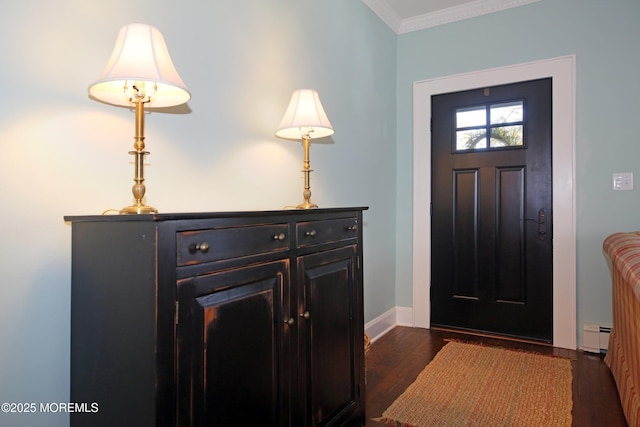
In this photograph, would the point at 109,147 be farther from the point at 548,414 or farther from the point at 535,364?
the point at 535,364

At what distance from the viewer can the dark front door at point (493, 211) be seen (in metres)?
2.94

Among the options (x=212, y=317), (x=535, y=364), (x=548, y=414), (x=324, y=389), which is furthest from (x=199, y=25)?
(x=535, y=364)

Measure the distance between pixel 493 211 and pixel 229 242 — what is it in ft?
8.20

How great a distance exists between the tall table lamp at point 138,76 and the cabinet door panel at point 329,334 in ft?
2.07

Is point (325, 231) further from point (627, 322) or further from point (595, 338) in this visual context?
point (595, 338)

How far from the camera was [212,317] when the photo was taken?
3.61 ft

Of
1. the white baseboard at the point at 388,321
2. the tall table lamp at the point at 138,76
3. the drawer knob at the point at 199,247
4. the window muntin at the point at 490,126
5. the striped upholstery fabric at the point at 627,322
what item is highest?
the window muntin at the point at 490,126

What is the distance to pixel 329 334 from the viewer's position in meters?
1.58

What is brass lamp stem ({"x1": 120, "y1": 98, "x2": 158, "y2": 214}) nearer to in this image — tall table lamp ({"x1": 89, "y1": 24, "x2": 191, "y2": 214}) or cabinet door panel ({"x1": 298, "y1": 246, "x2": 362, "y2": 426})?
tall table lamp ({"x1": 89, "y1": 24, "x2": 191, "y2": 214})

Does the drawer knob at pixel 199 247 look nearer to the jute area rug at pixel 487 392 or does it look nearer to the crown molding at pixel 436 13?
the jute area rug at pixel 487 392

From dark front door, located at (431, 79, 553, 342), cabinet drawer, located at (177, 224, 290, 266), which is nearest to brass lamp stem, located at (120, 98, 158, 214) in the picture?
cabinet drawer, located at (177, 224, 290, 266)

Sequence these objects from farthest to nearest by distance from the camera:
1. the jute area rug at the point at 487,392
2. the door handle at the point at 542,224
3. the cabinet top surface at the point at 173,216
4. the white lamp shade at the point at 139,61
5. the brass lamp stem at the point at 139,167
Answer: the door handle at the point at 542,224
the jute area rug at the point at 487,392
the brass lamp stem at the point at 139,167
the white lamp shade at the point at 139,61
the cabinet top surface at the point at 173,216

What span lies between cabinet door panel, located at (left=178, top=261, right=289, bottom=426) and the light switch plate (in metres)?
2.46

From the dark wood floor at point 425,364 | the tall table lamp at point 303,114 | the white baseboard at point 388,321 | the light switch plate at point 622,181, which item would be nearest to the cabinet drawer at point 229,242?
the tall table lamp at point 303,114
